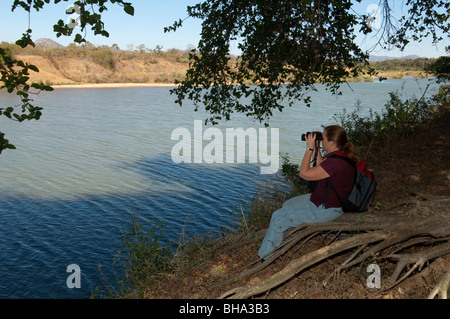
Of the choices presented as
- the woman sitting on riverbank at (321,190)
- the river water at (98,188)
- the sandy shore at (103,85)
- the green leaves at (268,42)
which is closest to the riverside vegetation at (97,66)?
the sandy shore at (103,85)

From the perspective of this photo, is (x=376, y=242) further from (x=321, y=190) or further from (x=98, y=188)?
(x=98, y=188)

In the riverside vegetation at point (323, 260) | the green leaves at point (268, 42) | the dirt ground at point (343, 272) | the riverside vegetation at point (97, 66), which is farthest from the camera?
the riverside vegetation at point (97, 66)

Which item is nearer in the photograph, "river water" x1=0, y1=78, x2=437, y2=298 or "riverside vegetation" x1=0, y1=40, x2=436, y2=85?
"river water" x1=0, y1=78, x2=437, y2=298

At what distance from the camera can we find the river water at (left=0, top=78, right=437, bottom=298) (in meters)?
9.29

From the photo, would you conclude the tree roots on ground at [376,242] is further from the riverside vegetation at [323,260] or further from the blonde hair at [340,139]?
the blonde hair at [340,139]

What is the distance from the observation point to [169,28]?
27.9ft

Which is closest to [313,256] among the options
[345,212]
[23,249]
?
[345,212]

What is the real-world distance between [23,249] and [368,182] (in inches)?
317

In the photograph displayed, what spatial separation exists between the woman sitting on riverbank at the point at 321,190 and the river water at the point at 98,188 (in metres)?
4.35

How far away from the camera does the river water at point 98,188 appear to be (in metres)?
9.29

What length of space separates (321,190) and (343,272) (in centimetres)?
95

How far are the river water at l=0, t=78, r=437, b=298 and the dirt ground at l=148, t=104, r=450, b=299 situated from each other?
10.5ft

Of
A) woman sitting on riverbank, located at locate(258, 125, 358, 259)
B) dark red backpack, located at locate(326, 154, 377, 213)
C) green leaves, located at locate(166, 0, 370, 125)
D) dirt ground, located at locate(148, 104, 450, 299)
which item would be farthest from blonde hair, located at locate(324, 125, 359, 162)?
green leaves, located at locate(166, 0, 370, 125)

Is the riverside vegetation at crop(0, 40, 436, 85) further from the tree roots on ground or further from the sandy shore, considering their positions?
the tree roots on ground
